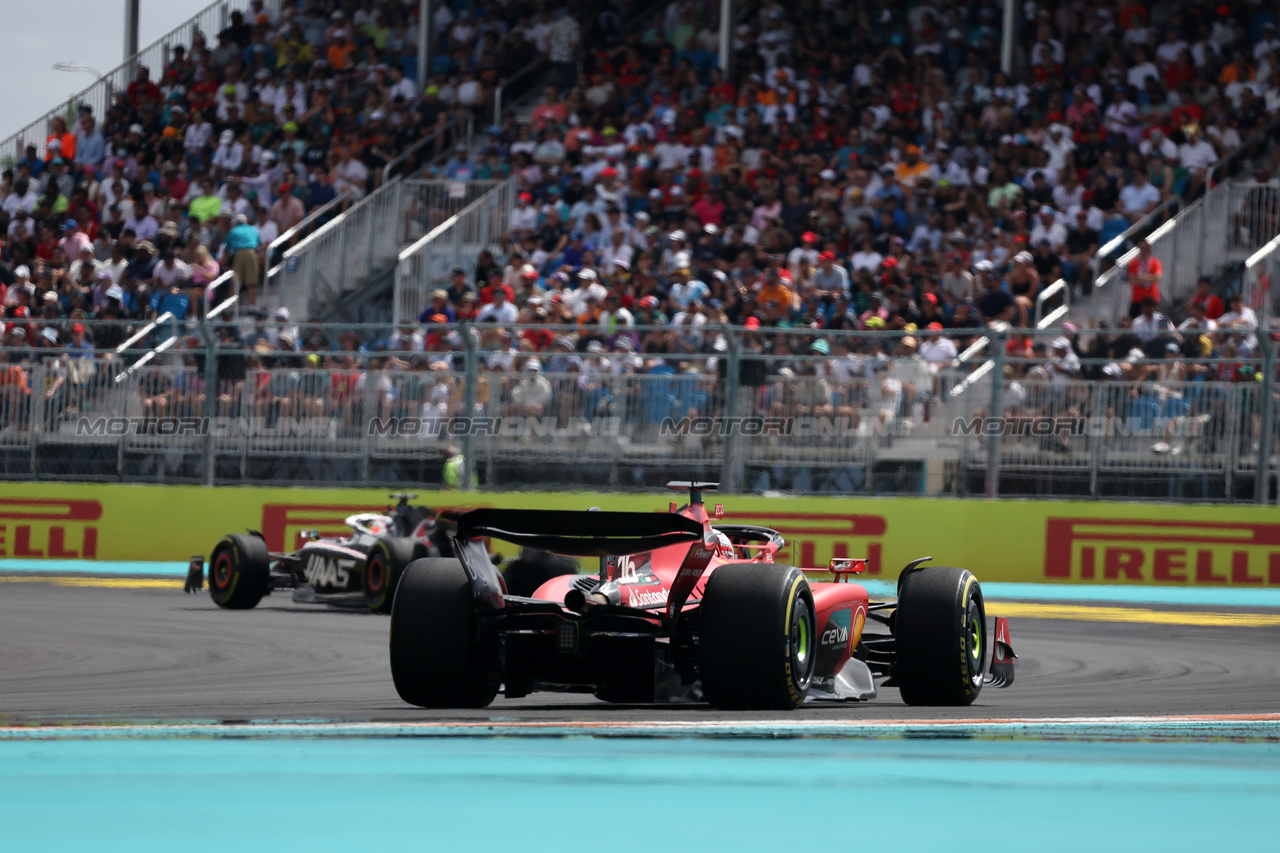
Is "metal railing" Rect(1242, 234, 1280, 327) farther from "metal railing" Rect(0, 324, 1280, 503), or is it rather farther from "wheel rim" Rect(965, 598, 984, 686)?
"wheel rim" Rect(965, 598, 984, 686)

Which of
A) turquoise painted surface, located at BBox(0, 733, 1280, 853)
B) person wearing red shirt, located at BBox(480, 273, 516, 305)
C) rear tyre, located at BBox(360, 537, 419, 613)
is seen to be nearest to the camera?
turquoise painted surface, located at BBox(0, 733, 1280, 853)

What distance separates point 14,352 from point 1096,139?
12.6m

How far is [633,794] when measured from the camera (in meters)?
5.46

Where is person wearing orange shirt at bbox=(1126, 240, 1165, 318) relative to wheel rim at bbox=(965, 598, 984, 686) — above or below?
above

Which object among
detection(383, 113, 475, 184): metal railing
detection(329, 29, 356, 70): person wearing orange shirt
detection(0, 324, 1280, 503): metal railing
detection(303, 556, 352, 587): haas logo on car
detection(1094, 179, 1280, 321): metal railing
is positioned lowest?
detection(303, 556, 352, 587): haas logo on car

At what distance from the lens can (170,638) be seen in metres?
11.5

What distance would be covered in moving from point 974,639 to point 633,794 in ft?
10.8

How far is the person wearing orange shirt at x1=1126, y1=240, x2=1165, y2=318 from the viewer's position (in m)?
20.0

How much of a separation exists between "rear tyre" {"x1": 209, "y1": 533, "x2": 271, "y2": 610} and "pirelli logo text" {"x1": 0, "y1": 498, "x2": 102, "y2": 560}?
6190 mm

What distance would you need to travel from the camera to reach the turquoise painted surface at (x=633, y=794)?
477 centimetres

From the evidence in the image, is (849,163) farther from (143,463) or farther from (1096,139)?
(143,463)

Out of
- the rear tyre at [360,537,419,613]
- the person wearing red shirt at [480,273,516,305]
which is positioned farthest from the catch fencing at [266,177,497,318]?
the rear tyre at [360,537,419,613]

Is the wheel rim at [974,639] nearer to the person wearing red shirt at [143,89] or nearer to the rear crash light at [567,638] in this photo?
the rear crash light at [567,638]

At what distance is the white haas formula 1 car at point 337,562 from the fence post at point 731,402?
12.3 ft
